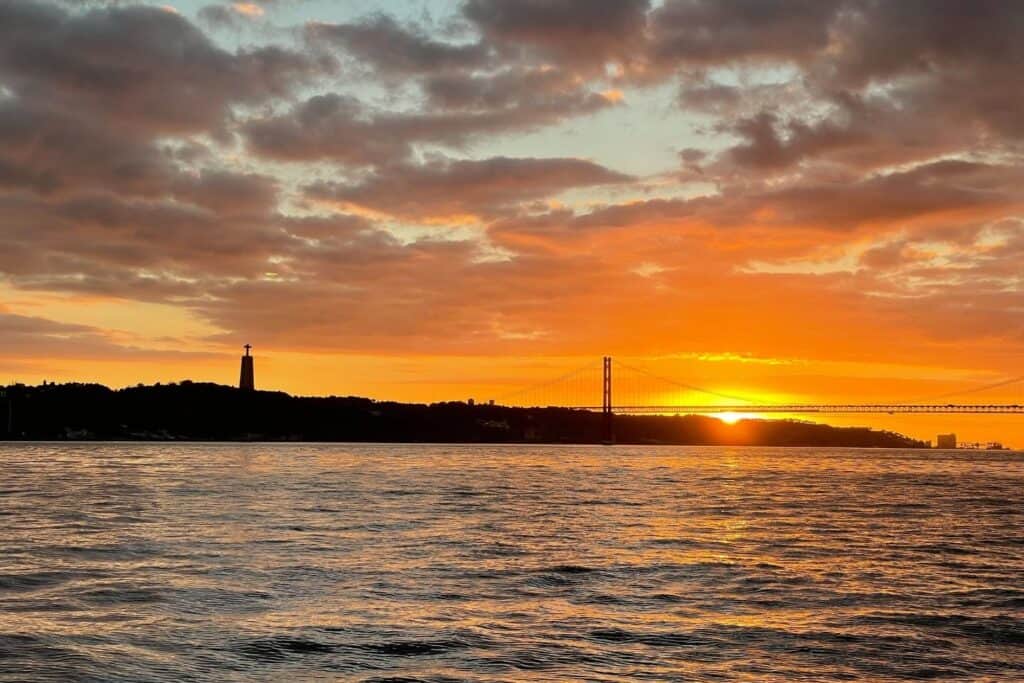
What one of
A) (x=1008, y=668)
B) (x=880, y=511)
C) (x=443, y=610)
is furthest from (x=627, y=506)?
(x=1008, y=668)

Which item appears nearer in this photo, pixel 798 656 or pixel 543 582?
pixel 798 656

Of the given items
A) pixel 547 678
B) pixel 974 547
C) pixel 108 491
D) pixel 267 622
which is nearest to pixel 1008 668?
pixel 547 678

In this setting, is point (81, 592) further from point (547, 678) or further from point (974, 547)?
point (974, 547)

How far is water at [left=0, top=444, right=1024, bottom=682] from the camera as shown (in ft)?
43.6

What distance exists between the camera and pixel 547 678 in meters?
12.4

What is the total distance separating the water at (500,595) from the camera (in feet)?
43.6

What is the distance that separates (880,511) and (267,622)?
3370cm

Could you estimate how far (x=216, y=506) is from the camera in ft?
→ 134

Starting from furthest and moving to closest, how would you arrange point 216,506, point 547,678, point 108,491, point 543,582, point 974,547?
point 108,491, point 216,506, point 974,547, point 543,582, point 547,678

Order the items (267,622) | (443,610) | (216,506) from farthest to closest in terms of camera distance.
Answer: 1. (216,506)
2. (443,610)
3. (267,622)

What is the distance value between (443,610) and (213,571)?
21.7 feet

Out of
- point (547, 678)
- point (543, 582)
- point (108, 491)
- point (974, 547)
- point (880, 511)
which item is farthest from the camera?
point (108, 491)

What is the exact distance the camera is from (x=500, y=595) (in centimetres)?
1862

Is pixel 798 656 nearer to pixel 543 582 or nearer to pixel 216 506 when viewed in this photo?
pixel 543 582
